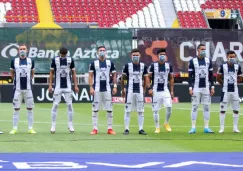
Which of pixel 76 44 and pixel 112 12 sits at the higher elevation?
pixel 112 12

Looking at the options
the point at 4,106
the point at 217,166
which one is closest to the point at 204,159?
the point at 217,166

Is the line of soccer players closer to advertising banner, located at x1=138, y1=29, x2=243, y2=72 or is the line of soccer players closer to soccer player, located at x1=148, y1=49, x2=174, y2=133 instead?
soccer player, located at x1=148, y1=49, x2=174, y2=133

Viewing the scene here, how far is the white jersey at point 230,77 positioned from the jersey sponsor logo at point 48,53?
15507 mm

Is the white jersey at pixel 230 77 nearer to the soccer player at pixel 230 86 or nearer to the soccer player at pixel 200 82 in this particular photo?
the soccer player at pixel 230 86

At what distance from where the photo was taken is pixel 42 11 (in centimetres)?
4884

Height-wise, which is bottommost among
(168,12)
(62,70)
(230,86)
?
(230,86)

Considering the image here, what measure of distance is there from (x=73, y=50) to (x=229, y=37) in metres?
7.60

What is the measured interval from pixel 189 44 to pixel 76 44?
5.47 m

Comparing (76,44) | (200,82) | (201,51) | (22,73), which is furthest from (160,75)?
(76,44)

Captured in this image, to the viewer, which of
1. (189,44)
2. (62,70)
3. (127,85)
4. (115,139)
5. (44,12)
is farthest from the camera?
(44,12)

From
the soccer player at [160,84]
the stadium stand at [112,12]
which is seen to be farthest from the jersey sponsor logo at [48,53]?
the soccer player at [160,84]

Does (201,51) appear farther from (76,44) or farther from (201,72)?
(76,44)

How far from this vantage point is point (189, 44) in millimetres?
35375

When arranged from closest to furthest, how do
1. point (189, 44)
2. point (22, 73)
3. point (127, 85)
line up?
1. point (22, 73)
2. point (127, 85)
3. point (189, 44)
